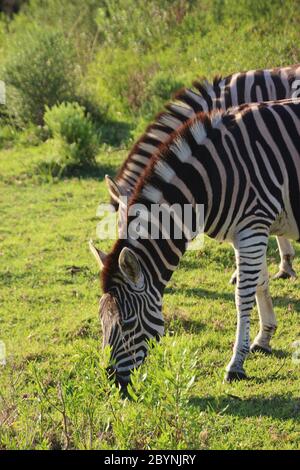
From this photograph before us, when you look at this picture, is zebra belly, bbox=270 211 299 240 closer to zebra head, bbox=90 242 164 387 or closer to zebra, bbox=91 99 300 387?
zebra, bbox=91 99 300 387

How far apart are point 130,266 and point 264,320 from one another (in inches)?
63.6

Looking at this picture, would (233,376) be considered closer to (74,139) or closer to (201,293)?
(201,293)

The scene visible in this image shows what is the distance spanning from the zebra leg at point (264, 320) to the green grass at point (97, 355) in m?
0.13

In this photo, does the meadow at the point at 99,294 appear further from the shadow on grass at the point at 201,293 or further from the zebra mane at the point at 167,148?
the zebra mane at the point at 167,148

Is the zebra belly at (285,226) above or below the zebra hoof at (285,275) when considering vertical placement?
above

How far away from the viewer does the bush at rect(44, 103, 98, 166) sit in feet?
41.2

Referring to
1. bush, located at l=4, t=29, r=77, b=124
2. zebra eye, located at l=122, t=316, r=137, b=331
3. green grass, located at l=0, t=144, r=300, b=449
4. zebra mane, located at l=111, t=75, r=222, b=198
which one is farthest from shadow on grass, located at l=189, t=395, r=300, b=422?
bush, located at l=4, t=29, r=77, b=124

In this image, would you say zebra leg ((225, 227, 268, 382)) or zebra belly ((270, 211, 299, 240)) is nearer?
zebra leg ((225, 227, 268, 382))

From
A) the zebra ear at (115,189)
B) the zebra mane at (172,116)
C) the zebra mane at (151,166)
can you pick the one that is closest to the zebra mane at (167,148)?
the zebra mane at (151,166)

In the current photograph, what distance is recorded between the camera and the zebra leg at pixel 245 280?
623 centimetres

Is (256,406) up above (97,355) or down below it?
below

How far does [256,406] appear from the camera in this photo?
6.00 meters

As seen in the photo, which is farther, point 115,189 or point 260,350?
point 260,350

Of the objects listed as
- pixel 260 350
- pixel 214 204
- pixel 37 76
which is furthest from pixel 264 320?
pixel 37 76
